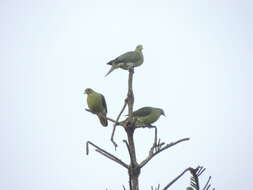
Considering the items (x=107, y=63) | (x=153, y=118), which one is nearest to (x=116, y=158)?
(x=153, y=118)

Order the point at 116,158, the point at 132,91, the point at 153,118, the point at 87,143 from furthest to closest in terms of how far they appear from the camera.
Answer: the point at 153,118
the point at 132,91
the point at 87,143
the point at 116,158

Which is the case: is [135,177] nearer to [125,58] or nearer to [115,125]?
[115,125]

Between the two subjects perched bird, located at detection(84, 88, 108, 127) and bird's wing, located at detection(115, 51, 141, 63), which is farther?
bird's wing, located at detection(115, 51, 141, 63)

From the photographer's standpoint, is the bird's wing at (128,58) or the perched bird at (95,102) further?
the bird's wing at (128,58)

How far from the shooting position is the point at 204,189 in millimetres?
2299

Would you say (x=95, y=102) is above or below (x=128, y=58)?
below

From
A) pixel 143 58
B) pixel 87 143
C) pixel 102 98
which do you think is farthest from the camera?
pixel 143 58

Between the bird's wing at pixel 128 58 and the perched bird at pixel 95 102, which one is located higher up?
the bird's wing at pixel 128 58

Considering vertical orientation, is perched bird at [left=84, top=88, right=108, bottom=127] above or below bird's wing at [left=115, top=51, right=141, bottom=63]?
below

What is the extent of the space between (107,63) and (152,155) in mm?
6258

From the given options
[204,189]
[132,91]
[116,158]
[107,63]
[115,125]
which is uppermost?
[107,63]

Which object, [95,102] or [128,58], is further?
[128,58]

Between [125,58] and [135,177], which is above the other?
[125,58]

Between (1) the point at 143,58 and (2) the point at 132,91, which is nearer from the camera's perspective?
(2) the point at 132,91
